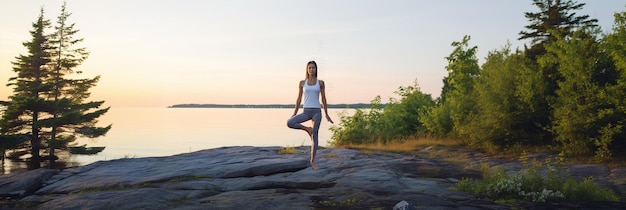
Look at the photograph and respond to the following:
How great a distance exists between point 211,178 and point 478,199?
7.25 metres

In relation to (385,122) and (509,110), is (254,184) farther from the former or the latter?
(385,122)

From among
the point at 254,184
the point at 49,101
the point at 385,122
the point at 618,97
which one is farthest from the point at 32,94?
the point at 618,97

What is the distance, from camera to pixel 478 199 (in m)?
9.72

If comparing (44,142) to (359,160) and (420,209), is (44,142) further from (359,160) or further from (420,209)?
(420,209)

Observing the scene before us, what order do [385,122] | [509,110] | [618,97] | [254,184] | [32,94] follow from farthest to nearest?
[32,94]
[385,122]
[509,110]
[618,97]
[254,184]

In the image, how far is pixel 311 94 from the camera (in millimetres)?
10492

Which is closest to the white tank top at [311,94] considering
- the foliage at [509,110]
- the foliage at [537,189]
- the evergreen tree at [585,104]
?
the foliage at [537,189]

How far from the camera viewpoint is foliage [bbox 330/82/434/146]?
100 ft

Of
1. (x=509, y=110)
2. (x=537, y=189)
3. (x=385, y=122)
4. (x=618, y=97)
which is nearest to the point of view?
(x=537, y=189)

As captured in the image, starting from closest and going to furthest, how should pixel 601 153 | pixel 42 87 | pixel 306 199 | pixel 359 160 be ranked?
pixel 306 199
pixel 359 160
pixel 601 153
pixel 42 87

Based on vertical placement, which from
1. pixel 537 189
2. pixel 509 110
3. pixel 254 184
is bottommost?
pixel 537 189

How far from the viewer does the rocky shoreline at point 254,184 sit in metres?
9.22

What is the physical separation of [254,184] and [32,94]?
3984 centimetres

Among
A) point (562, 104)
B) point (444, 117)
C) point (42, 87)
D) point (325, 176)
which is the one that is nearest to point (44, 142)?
point (42, 87)
